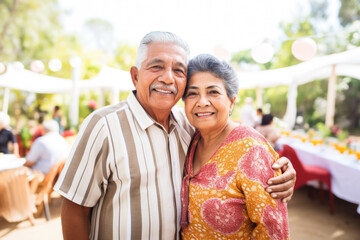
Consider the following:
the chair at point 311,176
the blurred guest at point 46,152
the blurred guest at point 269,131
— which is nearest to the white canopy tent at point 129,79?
the blurred guest at point 269,131

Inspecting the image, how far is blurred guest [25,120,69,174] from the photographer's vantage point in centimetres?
436

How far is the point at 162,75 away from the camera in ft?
4.96

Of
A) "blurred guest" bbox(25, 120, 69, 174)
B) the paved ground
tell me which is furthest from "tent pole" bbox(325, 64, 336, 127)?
→ "blurred guest" bbox(25, 120, 69, 174)

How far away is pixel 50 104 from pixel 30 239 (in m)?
15.3

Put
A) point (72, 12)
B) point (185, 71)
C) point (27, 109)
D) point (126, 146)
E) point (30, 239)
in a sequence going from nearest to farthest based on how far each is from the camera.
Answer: point (126, 146), point (185, 71), point (30, 239), point (27, 109), point (72, 12)

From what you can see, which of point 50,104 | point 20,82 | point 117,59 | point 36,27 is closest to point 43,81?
point 20,82

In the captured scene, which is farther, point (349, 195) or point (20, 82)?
point (20, 82)

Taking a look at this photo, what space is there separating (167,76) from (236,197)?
2.83 feet

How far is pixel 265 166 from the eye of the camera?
132 centimetres

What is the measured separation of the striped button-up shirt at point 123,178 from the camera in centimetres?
134

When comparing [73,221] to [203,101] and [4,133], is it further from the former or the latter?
[4,133]

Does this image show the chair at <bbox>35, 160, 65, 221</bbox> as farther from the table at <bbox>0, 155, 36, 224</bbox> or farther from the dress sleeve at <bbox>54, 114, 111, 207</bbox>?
the dress sleeve at <bbox>54, 114, 111, 207</bbox>

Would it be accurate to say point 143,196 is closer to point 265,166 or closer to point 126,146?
point 126,146

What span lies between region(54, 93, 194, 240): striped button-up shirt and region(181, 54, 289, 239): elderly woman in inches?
6.0
